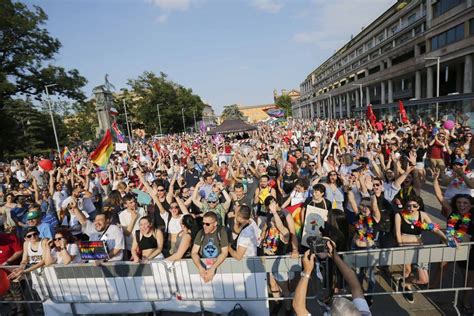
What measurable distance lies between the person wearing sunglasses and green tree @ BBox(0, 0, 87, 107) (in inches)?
1150

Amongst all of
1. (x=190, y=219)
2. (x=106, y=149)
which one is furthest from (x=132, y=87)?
(x=190, y=219)

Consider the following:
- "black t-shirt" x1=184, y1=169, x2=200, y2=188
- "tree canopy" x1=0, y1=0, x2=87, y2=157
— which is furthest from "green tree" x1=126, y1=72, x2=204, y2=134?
"black t-shirt" x1=184, y1=169, x2=200, y2=188

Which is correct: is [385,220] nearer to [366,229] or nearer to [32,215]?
[366,229]

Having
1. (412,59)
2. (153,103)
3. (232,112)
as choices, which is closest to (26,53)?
(153,103)

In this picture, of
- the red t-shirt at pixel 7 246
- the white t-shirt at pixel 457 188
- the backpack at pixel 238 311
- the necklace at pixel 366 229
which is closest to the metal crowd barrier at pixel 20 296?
the red t-shirt at pixel 7 246

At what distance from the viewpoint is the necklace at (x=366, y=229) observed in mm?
3816

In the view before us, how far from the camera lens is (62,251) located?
3771mm

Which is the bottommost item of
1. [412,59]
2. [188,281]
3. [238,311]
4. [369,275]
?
[238,311]

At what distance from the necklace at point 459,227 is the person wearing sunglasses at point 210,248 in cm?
273

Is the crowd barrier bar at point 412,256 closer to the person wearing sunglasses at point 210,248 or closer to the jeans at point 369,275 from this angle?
the jeans at point 369,275

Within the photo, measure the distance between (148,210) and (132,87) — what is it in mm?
56359

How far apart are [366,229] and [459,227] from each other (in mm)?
1093

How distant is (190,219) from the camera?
13.6ft

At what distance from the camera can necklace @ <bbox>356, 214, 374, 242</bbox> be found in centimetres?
382
